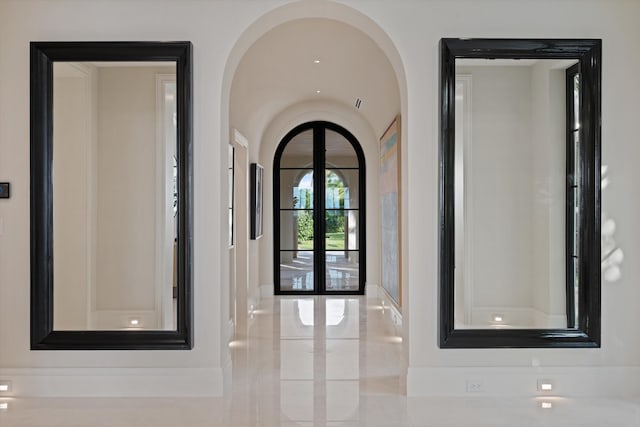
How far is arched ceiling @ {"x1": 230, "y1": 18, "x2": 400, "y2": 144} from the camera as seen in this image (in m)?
5.39

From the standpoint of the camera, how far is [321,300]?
8.66m

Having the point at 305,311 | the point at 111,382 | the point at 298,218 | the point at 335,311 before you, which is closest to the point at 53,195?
the point at 111,382

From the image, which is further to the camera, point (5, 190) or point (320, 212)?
point (320, 212)

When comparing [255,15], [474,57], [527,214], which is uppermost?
[255,15]

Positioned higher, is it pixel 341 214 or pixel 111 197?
pixel 111 197

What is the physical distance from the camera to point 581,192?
161 inches

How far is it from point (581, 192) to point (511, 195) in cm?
46

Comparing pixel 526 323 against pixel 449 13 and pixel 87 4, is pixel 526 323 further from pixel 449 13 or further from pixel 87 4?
pixel 87 4

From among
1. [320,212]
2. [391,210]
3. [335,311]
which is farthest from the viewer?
[320,212]

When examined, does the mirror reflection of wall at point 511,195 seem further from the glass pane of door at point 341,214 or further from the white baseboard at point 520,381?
the glass pane of door at point 341,214

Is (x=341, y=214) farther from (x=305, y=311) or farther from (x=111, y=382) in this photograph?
(x=111, y=382)

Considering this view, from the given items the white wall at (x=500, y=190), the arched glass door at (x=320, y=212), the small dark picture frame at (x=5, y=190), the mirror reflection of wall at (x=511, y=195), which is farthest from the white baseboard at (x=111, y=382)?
the arched glass door at (x=320, y=212)

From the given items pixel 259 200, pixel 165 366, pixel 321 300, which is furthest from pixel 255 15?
pixel 321 300

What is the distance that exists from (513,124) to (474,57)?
1.75ft
